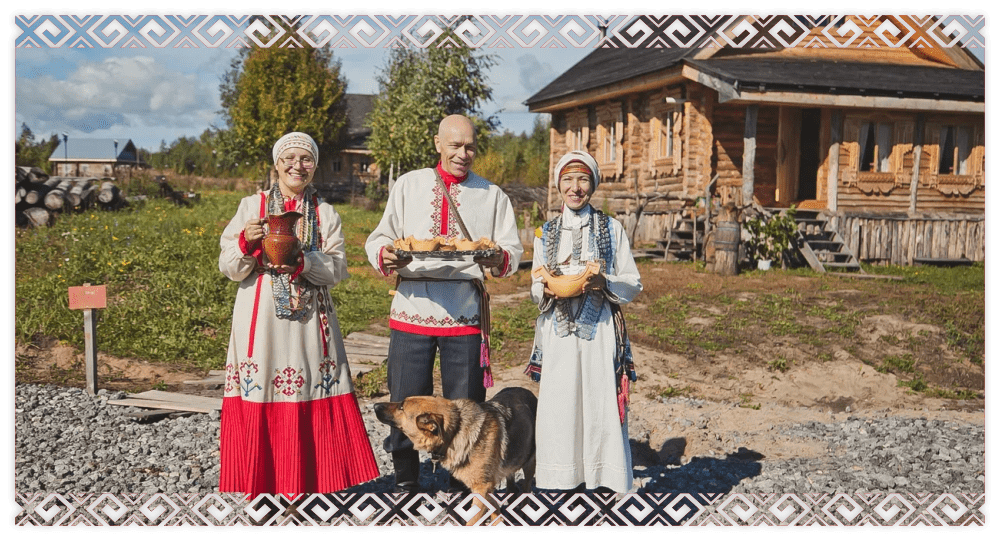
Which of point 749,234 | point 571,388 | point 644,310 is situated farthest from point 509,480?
point 749,234

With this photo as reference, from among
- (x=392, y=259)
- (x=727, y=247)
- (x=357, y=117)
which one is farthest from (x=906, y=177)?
(x=357, y=117)

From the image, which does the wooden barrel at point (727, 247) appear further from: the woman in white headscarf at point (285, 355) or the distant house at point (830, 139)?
the woman in white headscarf at point (285, 355)

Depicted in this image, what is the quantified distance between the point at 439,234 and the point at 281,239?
94 centimetres

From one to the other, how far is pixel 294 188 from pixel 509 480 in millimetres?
2171

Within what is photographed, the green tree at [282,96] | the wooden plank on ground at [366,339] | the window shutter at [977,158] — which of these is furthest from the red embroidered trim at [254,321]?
the green tree at [282,96]

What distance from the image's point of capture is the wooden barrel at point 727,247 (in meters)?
14.1

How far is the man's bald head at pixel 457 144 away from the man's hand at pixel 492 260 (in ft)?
1.84

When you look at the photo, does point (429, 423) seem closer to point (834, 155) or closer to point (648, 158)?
point (834, 155)

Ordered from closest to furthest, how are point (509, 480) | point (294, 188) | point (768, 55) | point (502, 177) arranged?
point (294, 188) → point (509, 480) → point (768, 55) → point (502, 177)

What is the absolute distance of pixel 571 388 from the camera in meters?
4.45

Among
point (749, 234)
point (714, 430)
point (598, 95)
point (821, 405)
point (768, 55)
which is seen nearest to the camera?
point (714, 430)

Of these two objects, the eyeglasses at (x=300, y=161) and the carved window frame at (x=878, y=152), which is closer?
the eyeglasses at (x=300, y=161)

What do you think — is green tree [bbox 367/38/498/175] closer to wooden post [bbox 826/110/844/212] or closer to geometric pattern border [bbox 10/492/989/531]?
wooden post [bbox 826/110/844/212]

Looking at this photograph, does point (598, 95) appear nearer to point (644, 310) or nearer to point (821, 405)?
point (644, 310)
